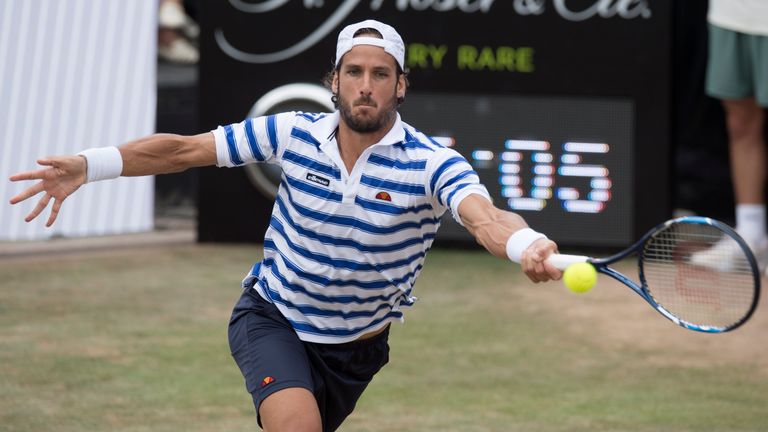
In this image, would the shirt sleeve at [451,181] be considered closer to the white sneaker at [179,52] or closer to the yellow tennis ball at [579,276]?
the yellow tennis ball at [579,276]

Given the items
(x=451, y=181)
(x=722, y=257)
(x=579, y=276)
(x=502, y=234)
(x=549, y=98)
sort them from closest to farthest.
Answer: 1. (x=579, y=276)
2. (x=502, y=234)
3. (x=451, y=181)
4. (x=722, y=257)
5. (x=549, y=98)

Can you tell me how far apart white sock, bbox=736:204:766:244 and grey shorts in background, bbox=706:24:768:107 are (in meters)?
0.65

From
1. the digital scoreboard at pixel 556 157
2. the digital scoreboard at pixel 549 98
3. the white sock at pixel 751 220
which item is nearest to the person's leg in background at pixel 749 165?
the white sock at pixel 751 220

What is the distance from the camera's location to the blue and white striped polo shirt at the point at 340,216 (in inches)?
159

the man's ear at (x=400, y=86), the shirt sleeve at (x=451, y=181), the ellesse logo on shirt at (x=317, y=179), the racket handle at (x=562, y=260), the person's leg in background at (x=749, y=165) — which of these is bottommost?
the person's leg in background at (x=749, y=165)

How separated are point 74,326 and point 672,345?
2982 mm

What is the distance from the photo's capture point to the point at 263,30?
8805 mm

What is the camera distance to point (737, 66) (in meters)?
8.23

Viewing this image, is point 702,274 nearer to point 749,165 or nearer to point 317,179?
point 317,179

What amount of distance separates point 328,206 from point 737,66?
4.84m

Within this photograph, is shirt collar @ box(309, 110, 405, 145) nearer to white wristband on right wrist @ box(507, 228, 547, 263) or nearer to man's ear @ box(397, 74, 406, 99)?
man's ear @ box(397, 74, 406, 99)

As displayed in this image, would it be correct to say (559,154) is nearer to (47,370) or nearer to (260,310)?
(47,370)

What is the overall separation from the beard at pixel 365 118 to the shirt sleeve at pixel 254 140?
0.72 feet

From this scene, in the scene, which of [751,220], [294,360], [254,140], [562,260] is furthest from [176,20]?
[562,260]
